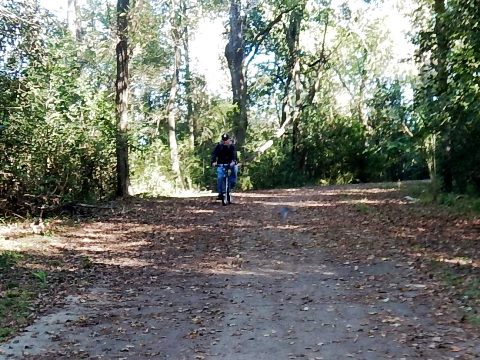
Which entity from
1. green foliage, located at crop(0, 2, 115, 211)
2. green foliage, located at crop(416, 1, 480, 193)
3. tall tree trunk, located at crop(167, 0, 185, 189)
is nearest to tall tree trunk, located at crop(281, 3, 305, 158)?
tall tree trunk, located at crop(167, 0, 185, 189)

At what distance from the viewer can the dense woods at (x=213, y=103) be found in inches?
469

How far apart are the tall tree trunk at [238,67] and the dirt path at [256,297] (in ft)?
49.4

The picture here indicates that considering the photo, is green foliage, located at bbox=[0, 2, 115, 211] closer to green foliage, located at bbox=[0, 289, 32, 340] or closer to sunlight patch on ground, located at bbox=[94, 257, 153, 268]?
sunlight patch on ground, located at bbox=[94, 257, 153, 268]

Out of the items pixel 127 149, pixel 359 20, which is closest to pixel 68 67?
pixel 127 149

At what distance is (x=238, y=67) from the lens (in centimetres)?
2811

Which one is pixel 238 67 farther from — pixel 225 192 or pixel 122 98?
pixel 225 192

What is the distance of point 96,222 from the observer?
43.4ft

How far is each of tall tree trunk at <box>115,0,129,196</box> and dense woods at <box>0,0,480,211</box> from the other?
4 cm

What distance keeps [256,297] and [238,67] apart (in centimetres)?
2204

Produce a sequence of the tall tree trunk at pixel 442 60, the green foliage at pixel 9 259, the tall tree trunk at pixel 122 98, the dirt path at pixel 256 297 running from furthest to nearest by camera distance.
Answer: the tall tree trunk at pixel 122 98, the tall tree trunk at pixel 442 60, the green foliage at pixel 9 259, the dirt path at pixel 256 297

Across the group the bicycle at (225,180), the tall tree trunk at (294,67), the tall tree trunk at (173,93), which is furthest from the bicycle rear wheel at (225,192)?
the tall tree trunk at (294,67)

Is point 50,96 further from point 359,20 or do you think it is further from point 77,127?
point 359,20

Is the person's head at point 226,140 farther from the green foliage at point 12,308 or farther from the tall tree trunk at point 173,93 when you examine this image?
the green foliage at point 12,308

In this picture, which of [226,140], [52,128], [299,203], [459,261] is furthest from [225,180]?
[459,261]
